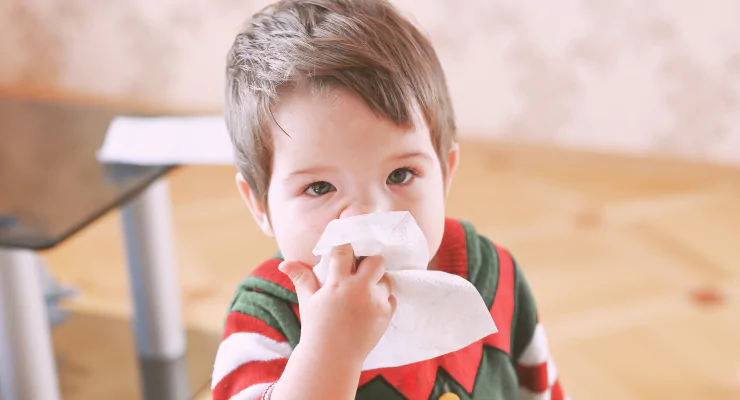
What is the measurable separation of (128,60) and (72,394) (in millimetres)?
1612

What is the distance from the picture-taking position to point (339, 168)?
685 mm

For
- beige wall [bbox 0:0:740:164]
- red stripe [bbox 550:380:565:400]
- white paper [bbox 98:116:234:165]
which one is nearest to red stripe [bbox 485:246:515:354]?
red stripe [bbox 550:380:565:400]

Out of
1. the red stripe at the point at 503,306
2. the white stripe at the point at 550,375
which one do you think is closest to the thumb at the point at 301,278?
the red stripe at the point at 503,306

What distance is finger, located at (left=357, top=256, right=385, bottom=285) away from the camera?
0.66 m

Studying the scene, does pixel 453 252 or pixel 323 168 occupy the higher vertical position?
pixel 323 168

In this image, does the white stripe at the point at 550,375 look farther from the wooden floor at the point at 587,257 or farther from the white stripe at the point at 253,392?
the wooden floor at the point at 587,257

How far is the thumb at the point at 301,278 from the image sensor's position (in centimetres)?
68

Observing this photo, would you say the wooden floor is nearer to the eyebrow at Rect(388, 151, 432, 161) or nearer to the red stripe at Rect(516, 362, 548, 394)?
the red stripe at Rect(516, 362, 548, 394)

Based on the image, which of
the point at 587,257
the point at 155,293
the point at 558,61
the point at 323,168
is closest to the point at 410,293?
the point at 323,168

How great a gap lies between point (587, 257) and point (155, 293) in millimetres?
1065

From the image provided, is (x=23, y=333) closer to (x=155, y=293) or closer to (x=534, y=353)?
(x=155, y=293)

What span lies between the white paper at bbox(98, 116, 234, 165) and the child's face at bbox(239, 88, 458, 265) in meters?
0.65

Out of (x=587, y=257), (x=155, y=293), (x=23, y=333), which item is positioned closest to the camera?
(x=23, y=333)

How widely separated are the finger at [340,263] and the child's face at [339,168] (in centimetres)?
3
